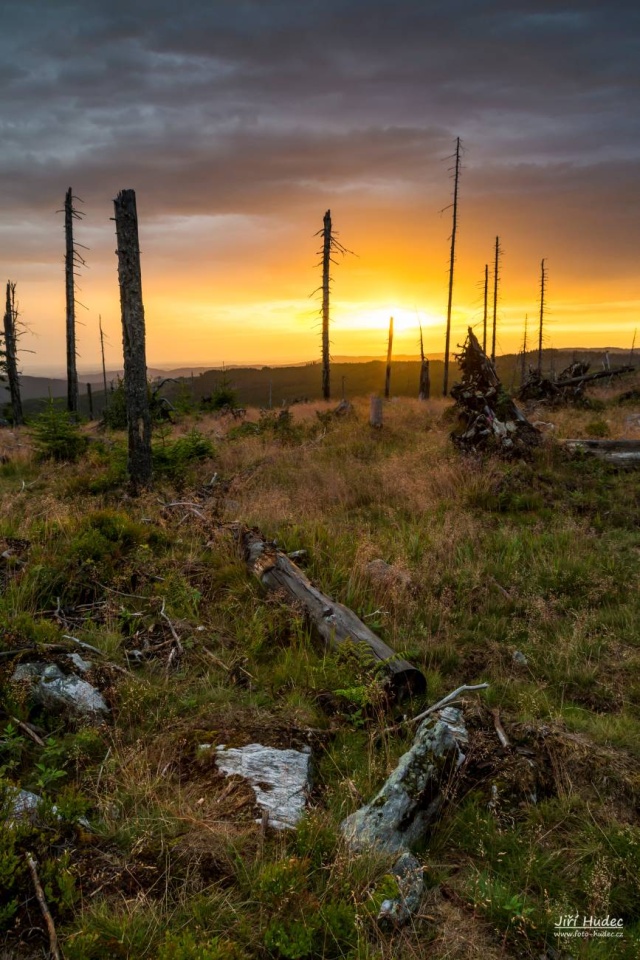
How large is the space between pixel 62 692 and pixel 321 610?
7.51ft

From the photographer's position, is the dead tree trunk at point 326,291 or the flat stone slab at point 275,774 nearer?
the flat stone slab at point 275,774

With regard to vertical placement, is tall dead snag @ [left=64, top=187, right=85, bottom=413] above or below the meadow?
above

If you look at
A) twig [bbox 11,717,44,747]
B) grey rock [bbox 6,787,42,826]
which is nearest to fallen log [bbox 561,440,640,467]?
twig [bbox 11,717,44,747]

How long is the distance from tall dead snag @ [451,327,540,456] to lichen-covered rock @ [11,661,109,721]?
9.64 meters

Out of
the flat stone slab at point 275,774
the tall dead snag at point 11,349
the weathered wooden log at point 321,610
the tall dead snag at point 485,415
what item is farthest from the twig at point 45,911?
the tall dead snag at point 11,349

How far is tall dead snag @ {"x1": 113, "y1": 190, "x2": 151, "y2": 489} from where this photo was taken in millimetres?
9852

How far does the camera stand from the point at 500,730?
373 centimetres

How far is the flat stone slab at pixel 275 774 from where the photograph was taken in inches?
119

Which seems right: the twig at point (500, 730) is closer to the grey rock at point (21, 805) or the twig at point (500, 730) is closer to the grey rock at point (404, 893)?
the grey rock at point (404, 893)

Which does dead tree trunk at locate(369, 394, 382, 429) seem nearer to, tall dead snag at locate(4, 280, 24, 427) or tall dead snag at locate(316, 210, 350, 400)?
tall dead snag at locate(316, 210, 350, 400)

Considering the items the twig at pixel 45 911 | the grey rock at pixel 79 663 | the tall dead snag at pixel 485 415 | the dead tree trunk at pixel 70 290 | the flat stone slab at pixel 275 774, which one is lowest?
the flat stone slab at pixel 275 774

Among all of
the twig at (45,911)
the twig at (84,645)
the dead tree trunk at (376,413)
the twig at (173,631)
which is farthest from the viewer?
the dead tree trunk at (376,413)

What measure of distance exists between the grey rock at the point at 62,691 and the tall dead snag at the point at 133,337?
6.62m

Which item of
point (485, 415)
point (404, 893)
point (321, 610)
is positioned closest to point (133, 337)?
point (321, 610)
